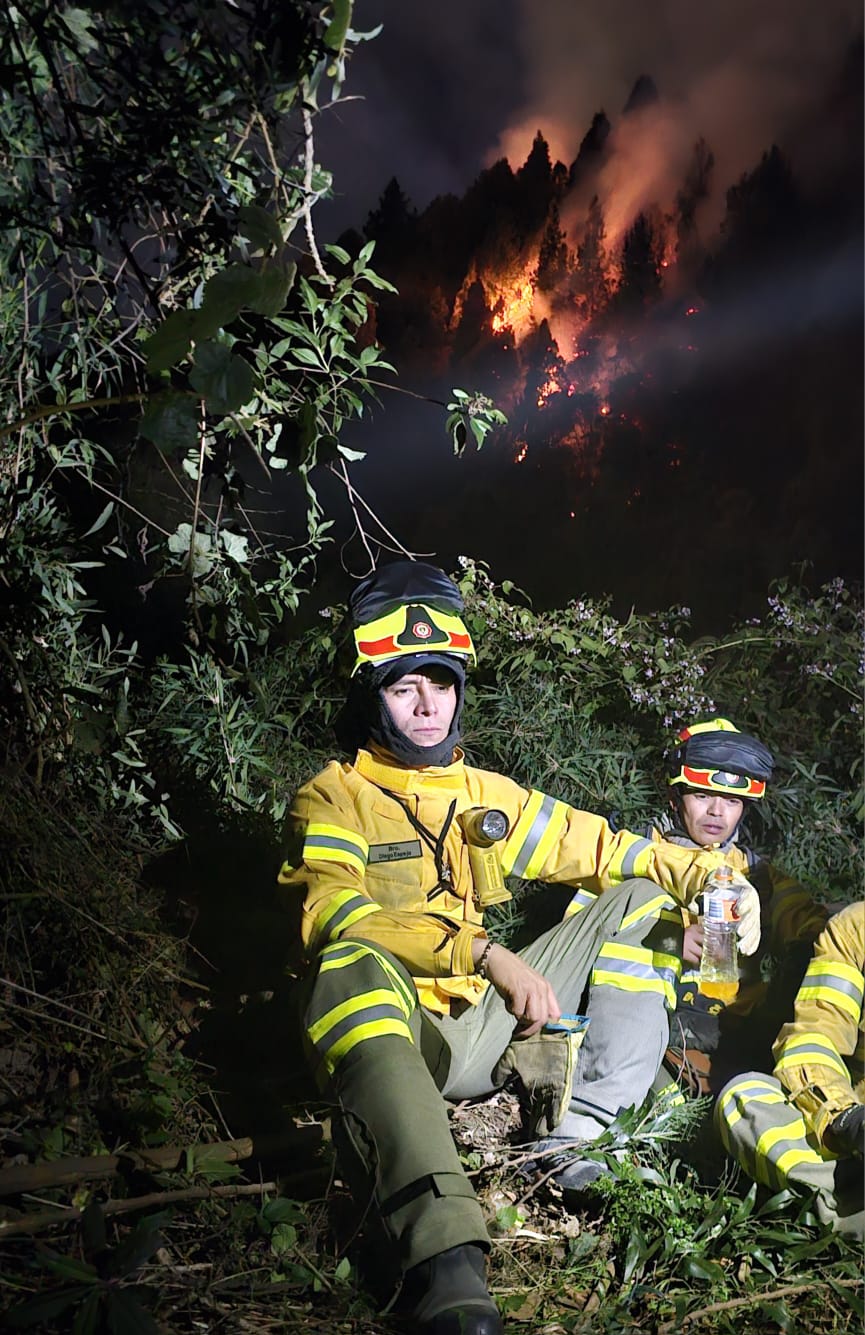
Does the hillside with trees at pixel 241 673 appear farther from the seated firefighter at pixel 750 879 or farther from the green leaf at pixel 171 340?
the seated firefighter at pixel 750 879

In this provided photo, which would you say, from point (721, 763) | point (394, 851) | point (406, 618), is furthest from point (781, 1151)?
point (406, 618)

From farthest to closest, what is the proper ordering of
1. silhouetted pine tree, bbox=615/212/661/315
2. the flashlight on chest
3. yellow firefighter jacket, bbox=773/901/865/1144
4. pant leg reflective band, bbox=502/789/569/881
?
silhouetted pine tree, bbox=615/212/661/315
pant leg reflective band, bbox=502/789/569/881
the flashlight on chest
yellow firefighter jacket, bbox=773/901/865/1144

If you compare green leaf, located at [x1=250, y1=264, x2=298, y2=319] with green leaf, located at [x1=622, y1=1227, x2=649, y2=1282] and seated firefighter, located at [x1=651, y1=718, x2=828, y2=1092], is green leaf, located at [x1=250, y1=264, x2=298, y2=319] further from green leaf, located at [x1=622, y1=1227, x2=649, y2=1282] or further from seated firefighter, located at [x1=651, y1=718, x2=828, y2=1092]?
green leaf, located at [x1=622, y1=1227, x2=649, y2=1282]

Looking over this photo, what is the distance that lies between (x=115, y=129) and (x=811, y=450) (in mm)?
1818

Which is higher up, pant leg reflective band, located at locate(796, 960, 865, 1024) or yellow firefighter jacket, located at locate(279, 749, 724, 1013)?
yellow firefighter jacket, located at locate(279, 749, 724, 1013)

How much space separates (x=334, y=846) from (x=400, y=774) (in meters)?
0.22

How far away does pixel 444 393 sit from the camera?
2.46 meters

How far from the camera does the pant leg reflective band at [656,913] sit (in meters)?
2.13

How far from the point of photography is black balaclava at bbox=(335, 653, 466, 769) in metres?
2.09

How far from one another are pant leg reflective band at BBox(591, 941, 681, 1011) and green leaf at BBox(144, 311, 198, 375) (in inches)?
56.3

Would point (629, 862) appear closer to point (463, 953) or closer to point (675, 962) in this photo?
point (675, 962)

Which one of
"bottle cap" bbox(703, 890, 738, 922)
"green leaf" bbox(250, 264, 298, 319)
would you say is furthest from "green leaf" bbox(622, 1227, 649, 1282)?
"green leaf" bbox(250, 264, 298, 319)

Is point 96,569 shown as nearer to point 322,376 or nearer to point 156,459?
point 156,459

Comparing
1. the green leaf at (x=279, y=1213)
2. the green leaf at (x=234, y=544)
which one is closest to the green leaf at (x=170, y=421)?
the green leaf at (x=234, y=544)
